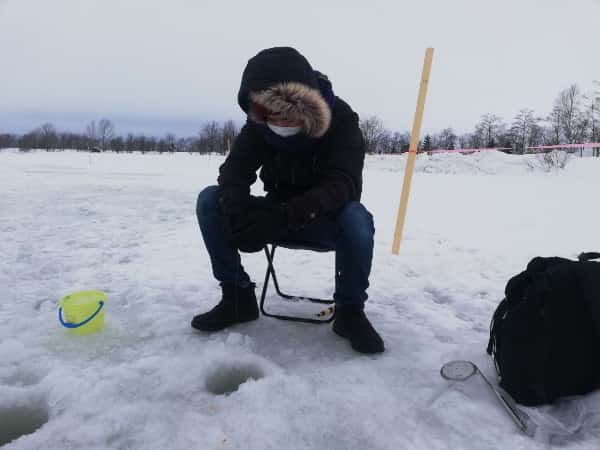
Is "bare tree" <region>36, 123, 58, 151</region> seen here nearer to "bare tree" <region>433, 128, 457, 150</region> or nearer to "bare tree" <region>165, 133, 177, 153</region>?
"bare tree" <region>165, 133, 177, 153</region>

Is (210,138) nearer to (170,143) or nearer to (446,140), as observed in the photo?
(170,143)

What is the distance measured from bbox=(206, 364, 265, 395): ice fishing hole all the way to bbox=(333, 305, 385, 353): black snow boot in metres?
0.45

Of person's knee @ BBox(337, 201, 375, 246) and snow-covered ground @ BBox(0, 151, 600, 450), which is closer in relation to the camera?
snow-covered ground @ BBox(0, 151, 600, 450)

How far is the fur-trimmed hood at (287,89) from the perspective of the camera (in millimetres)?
1841

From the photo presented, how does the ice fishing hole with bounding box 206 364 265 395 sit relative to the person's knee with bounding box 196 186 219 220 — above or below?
below

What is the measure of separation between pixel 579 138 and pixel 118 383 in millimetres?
45719

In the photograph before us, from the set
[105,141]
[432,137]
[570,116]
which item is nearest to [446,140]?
[432,137]

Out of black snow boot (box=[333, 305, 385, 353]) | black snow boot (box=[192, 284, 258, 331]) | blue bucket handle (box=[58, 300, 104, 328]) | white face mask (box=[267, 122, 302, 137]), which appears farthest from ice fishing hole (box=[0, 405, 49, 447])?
white face mask (box=[267, 122, 302, 137])

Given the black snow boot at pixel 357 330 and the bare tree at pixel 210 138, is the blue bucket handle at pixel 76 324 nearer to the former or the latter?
the black snow boot at pixel 357 330

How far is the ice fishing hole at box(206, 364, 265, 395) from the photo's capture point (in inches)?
64.5

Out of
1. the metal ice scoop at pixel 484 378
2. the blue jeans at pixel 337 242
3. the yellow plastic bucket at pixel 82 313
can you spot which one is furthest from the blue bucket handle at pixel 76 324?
the metal ice scoop at pixel 484 378

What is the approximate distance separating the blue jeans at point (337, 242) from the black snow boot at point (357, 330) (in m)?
0.04

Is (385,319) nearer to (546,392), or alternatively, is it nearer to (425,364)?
(425,364)

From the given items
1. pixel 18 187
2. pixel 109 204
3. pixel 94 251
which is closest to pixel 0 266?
pixel 94 251
